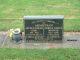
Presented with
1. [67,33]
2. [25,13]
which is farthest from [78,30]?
[25,13]

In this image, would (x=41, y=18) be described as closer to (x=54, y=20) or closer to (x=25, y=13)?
(x=54, y=20)

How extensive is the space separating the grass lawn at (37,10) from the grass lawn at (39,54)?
239cm

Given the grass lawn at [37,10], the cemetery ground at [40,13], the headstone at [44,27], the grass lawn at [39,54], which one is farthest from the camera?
the grass lawn at [37,10]

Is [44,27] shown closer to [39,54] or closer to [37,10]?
[39,54]

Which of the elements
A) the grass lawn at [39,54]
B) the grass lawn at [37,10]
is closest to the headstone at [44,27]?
the grass lawn at [39,54]

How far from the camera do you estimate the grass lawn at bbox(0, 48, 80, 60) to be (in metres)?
9.95

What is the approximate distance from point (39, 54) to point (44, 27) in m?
1.27

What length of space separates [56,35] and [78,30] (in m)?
1.63

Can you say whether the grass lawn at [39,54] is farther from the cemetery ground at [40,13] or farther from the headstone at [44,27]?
the headstone at [44,27]

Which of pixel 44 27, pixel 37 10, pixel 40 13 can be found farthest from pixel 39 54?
pixel 37 10

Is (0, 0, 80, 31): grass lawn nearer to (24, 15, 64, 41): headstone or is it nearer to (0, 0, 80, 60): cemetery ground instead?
(0, 0, 80, 60): cemetery ground

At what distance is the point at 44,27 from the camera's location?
11086 mm

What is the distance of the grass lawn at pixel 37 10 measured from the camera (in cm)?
1344

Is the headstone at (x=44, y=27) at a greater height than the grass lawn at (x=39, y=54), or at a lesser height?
greater
